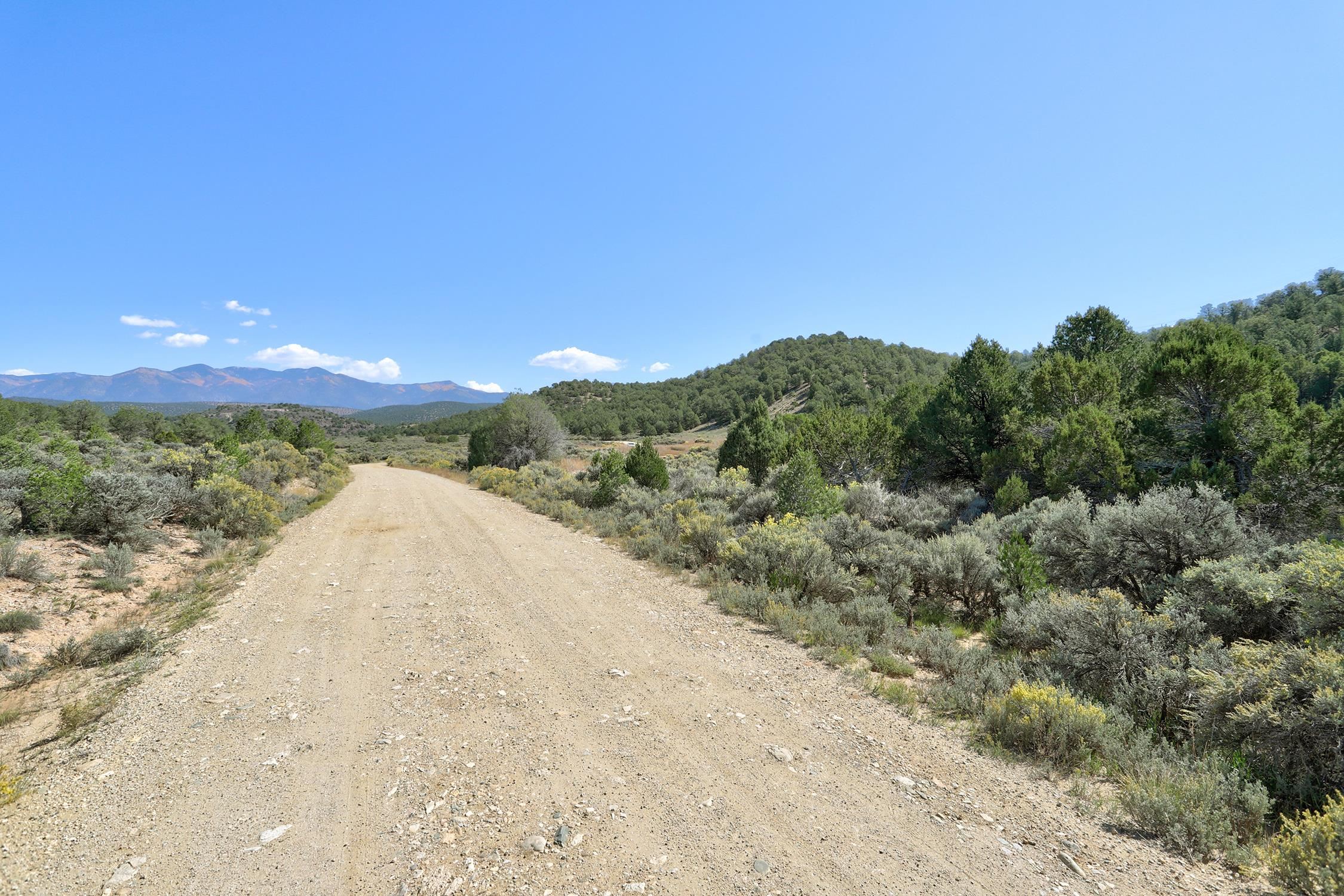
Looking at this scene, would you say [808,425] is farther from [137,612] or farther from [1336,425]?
[137,612]

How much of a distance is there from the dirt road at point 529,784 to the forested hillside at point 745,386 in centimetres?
5928

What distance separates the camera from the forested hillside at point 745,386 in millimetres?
77688

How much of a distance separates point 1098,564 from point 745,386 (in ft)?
296

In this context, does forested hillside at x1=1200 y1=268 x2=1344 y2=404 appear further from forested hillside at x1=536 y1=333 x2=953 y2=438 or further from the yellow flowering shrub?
the yellow flowering shrub

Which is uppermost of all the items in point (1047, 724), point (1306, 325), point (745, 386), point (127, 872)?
point (1306, 325)

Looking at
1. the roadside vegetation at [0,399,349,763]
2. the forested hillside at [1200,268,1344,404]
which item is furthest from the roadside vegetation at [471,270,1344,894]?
the forested hillside at [1200,268,1344,404]

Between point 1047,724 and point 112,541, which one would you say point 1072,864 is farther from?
point 112,541

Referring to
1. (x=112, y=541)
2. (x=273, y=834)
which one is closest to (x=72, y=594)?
(x=112, y=541)

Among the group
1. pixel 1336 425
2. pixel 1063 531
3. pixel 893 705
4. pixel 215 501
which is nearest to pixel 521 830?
pixel 893 705

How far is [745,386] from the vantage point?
3784 inches

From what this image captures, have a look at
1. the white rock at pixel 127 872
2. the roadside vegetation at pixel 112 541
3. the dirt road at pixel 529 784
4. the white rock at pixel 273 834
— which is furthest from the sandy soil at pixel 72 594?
the white rock at pixel 273 834

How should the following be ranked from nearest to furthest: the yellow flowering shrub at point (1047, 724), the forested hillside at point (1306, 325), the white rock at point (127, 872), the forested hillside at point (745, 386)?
the white rock at point (127, 872)
the yellow flowering shrub at point (1047, 724)
the forested hillside at point (1306, 325)
the forested hillside at point (745, 386)

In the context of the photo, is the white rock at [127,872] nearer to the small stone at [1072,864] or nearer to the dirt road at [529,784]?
the dirt road at [529,784]

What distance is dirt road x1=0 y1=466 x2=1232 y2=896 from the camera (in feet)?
10.5
